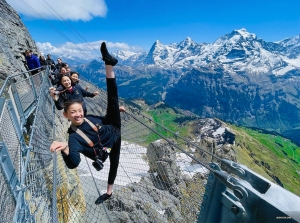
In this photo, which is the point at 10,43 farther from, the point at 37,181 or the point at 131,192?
the point at 37,181

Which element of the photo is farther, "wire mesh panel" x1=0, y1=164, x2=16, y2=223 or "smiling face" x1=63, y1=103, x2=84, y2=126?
"smiling face" x1=63, y1=103, x2=84, y2=126

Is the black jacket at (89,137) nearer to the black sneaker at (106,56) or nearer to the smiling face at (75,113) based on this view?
the smiling face at (75,113)

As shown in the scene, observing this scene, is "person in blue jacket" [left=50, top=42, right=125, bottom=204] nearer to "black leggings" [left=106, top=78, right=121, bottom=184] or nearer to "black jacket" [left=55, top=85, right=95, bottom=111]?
"black leggings" [left=106, top=78, right=121, bottom=184]

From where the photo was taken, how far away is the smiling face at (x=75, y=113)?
3.72 meters

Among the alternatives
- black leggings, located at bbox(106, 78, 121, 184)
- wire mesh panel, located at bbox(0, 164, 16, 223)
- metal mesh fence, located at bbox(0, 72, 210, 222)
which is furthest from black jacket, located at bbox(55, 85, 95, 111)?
wire mesh panel, located at bbox(0, 164, 16, 223)

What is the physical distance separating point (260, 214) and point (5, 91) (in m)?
4.64

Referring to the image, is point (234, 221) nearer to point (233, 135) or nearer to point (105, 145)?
point (105, 145)

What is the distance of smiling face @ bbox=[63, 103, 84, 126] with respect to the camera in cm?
372

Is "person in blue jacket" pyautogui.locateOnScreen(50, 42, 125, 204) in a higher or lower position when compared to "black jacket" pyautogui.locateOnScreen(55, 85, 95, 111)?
higher

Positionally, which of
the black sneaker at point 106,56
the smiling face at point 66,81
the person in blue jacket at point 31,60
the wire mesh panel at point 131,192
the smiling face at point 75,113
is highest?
the black sneaker at point 106,56

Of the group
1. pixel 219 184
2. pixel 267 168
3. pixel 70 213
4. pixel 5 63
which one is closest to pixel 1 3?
pixel 5 63

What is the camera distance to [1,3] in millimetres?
25984

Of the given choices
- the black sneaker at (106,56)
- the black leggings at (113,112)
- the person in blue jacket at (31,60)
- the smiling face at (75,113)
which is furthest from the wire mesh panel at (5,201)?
the person in blue jacket at (31,60)

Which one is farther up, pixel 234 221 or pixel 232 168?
pixel 232 168
